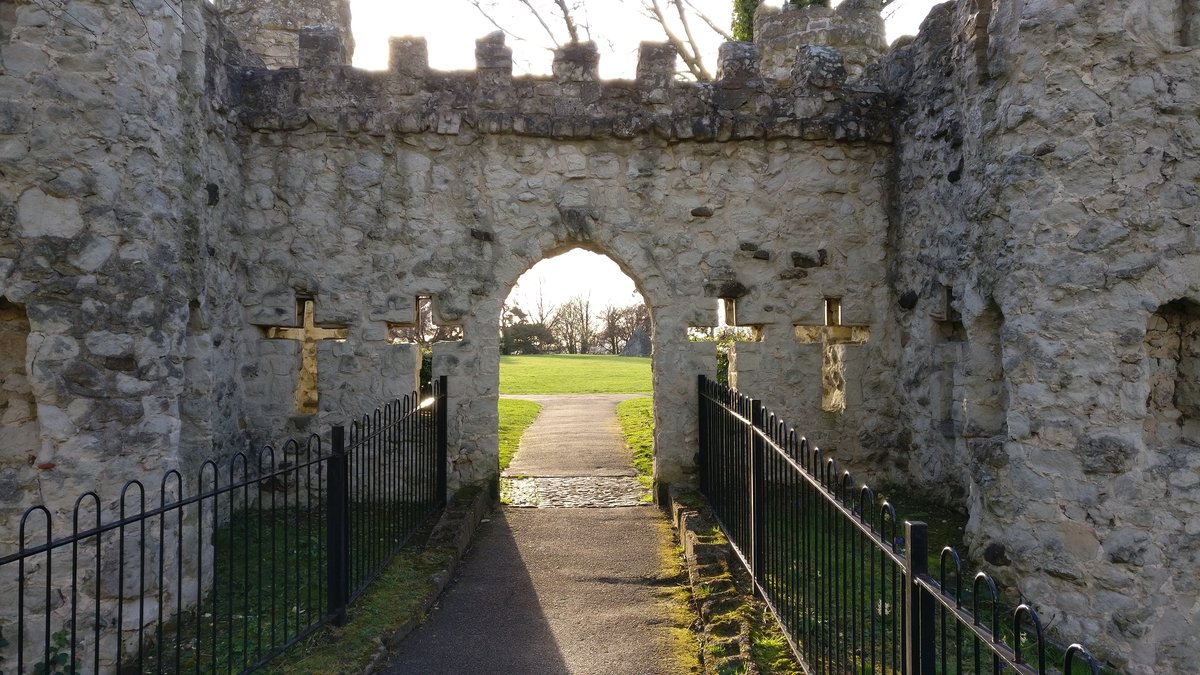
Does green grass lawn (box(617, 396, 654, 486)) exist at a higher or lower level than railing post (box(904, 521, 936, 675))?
lower

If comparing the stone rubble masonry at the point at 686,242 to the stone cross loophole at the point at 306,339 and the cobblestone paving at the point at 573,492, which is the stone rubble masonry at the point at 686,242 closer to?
the stone cross loophole at the point at 306,339

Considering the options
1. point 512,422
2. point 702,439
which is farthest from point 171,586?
point 512,422

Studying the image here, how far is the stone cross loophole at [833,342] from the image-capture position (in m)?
7.82

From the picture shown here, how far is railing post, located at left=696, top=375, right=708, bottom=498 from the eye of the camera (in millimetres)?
7137

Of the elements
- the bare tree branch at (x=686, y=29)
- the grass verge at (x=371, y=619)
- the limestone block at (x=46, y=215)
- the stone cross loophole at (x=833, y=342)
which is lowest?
the grass verge at (x=371, y=619)

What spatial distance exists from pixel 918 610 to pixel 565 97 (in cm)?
606

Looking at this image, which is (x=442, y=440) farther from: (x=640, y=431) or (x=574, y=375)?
(x=574, y=375)

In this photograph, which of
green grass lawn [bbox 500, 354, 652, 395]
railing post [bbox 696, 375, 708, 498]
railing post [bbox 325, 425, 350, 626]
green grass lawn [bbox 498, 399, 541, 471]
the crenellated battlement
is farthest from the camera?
green grass lawn [bbox 500, 354, 652, 395]

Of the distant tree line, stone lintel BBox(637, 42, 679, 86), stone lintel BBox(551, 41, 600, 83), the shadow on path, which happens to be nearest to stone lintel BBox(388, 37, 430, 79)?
stone lintel BBox(551, 41, 600, 83)

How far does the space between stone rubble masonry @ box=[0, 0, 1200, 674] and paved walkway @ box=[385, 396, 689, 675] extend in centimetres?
92

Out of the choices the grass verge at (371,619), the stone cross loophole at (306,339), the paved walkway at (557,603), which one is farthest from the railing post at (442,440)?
the grass verge at (371,619)

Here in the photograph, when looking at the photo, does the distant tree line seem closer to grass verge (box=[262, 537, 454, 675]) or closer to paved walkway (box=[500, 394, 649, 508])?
Answer: paved walkway (box=[500, 394, 649, 508])

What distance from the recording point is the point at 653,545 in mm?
6406

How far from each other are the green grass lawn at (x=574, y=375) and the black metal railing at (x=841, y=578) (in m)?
12.6
